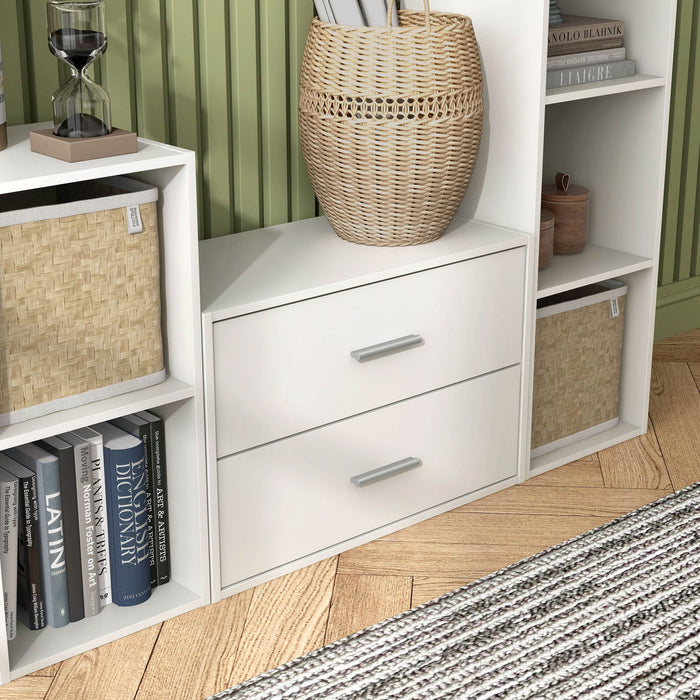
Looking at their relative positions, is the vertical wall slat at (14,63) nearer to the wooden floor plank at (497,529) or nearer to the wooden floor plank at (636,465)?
the wooden floor plank at (497,529)

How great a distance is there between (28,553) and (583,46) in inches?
49.9

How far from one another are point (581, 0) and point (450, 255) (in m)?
0.69

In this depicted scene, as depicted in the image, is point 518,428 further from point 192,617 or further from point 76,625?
point 76,625

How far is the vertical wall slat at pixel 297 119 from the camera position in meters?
1.89

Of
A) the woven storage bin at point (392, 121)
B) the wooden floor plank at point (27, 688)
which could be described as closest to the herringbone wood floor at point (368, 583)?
the wooden floor plank at point (27, 688)

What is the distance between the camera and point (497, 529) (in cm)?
186

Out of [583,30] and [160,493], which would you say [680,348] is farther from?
[160,493]

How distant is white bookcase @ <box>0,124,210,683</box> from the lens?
1394 millimetres

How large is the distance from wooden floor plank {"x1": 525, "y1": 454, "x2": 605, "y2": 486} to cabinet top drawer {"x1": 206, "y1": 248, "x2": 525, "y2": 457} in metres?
0.26

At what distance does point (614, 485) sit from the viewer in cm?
201

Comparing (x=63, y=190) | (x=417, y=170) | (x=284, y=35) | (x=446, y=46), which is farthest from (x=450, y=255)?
(x=63, y=190)

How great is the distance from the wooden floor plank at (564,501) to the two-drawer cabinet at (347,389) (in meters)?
0.04

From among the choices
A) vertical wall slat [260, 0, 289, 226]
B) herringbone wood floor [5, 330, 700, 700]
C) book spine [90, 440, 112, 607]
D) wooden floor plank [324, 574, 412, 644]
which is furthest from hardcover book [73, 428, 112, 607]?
vertical wall slat [260, 0, 289, 226]

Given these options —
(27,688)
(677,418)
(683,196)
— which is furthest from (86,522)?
(683,196)
